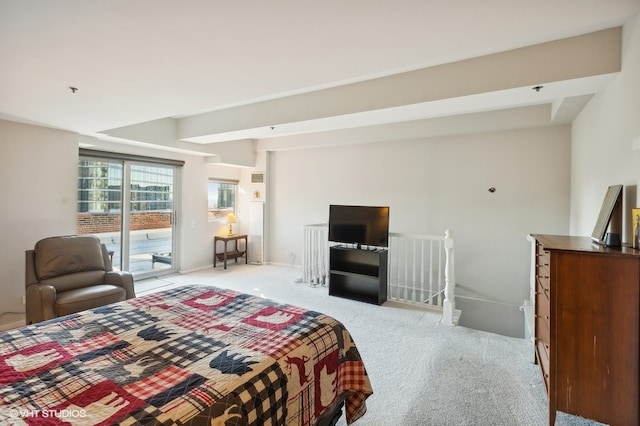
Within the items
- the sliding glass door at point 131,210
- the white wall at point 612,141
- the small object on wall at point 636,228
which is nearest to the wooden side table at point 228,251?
the sliding glass door at point 131,210

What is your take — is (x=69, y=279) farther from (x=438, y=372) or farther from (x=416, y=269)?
(x=416, y=269)

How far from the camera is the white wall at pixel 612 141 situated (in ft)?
6.63

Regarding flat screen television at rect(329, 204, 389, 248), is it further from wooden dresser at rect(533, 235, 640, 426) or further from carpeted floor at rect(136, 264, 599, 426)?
wooden dresser at rect(533, 235, 640, 426)

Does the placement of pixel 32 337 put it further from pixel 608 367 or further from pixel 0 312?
pixel 608 367

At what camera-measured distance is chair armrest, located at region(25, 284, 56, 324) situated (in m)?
2.99

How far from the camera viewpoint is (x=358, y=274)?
4.63 m

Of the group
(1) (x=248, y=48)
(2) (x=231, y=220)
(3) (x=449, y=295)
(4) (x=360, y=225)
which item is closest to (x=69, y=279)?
(1) (x=248, y=48)

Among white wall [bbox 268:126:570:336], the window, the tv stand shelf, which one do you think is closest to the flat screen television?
the tv stand shelf

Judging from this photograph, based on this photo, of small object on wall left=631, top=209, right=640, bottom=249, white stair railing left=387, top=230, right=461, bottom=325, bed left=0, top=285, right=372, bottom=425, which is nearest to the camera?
bed left=0, top=285, right=372, bottom=425

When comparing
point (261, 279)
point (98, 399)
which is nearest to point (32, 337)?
point (98, 399)

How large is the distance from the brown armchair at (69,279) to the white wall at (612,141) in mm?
4773

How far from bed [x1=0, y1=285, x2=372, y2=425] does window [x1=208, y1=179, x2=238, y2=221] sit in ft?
15.3

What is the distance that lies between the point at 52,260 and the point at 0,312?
1.04m

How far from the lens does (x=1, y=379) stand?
4.33 feet
